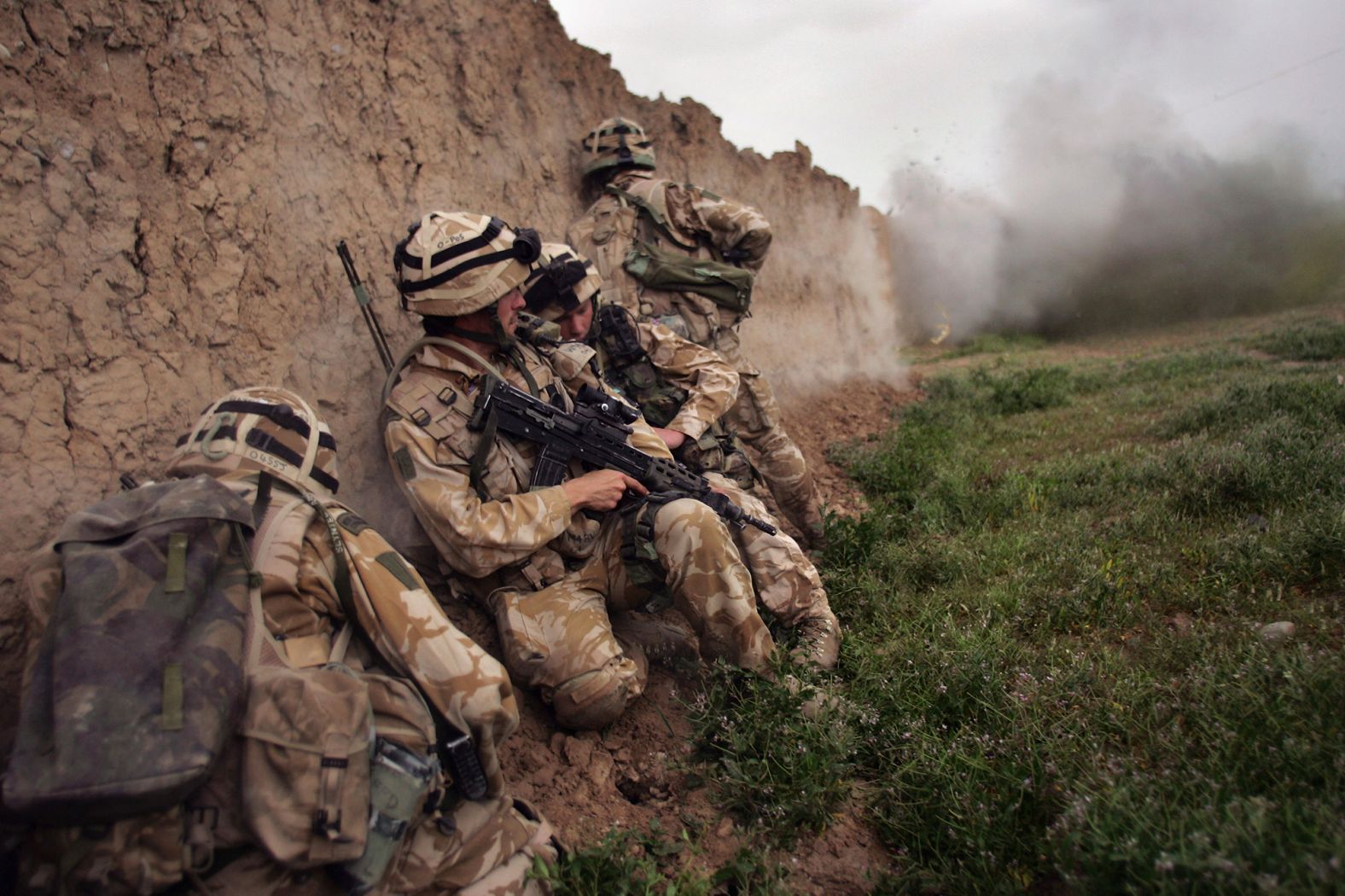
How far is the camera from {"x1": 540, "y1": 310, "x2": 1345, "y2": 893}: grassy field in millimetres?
1986

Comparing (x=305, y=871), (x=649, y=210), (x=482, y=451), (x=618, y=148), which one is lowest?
(x=305, y=871)

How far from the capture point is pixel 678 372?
459cm

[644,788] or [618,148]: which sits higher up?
[618,148]

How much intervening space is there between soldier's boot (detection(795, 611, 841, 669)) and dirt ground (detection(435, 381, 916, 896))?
1.69 feet

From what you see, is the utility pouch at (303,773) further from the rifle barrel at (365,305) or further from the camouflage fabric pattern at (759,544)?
the camouflage fabric pattern at (759,544)

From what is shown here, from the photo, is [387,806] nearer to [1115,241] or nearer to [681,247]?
[681,247]

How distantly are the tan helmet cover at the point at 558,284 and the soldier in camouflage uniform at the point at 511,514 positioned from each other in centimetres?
64

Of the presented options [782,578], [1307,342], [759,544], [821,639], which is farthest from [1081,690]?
[1307,342]

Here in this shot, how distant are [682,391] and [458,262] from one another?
5.84ft

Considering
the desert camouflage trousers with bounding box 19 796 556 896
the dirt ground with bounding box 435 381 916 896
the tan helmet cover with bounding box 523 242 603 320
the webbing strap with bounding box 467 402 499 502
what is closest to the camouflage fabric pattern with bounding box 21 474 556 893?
the desert camouflage trousers with bounding box 19 796 556 896

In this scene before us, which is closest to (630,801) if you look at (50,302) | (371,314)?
(371,314)

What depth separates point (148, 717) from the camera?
1.65 m

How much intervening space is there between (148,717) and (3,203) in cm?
206

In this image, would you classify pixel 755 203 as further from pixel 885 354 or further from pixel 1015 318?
pixel 1015 318
